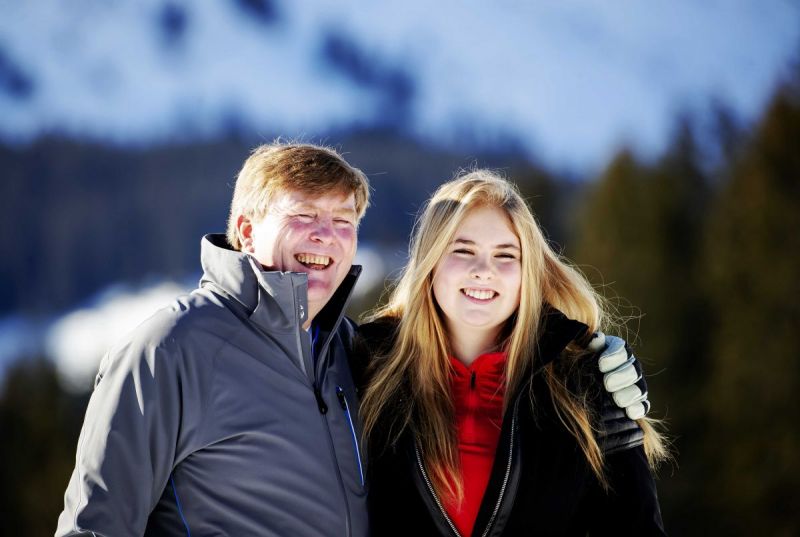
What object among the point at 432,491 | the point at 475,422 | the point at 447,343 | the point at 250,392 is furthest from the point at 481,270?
the point at 250,392

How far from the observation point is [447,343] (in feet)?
10.9

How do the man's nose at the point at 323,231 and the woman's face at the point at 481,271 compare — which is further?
the woman's face at the point at 481,271

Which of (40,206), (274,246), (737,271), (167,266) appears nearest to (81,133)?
(40,206)

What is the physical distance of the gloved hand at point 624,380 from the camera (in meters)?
3.01

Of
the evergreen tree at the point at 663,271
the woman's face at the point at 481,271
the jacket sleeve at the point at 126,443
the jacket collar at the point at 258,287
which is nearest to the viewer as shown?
the jacket sleeve at the point at 126,443

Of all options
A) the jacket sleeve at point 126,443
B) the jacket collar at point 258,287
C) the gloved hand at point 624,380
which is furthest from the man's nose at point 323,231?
the gloved hand at point 624,380

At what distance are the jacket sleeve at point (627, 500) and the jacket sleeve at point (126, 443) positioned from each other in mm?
1453

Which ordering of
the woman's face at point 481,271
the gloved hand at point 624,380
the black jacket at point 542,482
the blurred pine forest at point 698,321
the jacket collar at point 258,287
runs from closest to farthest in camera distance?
the jacket collar at point 258,287 < the black jacket at point 542,482 < the gloved hand at point 624,380 < the woman's face at point 481,271 < the blurred pine forest at point 698,321

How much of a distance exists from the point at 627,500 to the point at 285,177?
62.0 inches

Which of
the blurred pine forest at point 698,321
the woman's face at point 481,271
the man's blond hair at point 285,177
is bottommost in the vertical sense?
the blurred pine forest at point 698,321

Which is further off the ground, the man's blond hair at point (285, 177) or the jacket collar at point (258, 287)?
the man's blond hair at point (285, 177)

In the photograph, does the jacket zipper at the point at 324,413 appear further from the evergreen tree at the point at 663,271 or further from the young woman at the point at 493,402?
the evergreen tree at the point at 663,271

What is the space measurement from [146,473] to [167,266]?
43.1m

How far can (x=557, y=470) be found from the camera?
9.71ft
